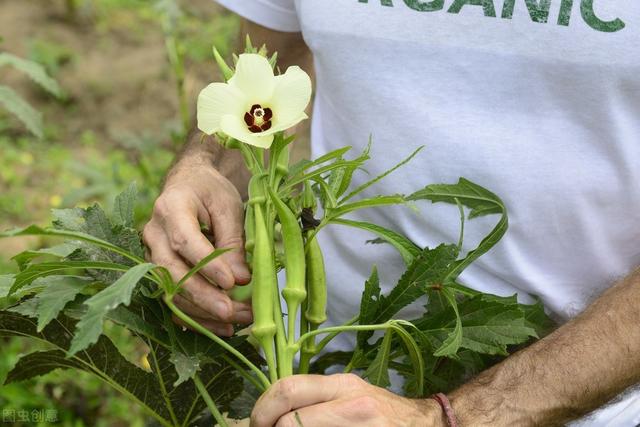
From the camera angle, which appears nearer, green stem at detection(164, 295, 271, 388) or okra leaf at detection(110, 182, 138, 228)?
green stem at detection(164, 295, 271, 388)

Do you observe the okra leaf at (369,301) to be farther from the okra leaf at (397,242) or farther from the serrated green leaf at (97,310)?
the serrated green leaf at (97,310)

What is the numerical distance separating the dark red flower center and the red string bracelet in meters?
0.47

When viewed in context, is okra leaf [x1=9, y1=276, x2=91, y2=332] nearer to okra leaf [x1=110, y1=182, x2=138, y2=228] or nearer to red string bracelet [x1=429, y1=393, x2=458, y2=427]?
okra leaf [x1=110, y1=182, x2=138, y2=228]

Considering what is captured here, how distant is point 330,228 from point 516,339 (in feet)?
1.92

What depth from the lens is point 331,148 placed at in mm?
1830

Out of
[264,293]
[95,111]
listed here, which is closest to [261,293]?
[264,293]

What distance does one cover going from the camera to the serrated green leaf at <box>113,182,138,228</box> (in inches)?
55.6

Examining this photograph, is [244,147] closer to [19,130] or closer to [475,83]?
[475,83]

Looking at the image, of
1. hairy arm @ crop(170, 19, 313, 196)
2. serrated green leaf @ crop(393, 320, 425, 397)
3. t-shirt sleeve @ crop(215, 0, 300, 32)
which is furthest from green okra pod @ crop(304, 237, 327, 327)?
t-shirt sleeve @ crop(215, 0, 300, 32)

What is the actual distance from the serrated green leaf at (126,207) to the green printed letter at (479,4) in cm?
60

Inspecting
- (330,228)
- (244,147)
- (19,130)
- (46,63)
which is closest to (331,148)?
(330,228)

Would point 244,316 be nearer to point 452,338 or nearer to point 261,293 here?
point 261,293

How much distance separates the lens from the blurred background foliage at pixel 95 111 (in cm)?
276

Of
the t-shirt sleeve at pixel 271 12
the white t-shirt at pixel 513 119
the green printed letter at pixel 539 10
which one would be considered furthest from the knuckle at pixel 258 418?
the t-shirt sleeve at pixel 271 12
